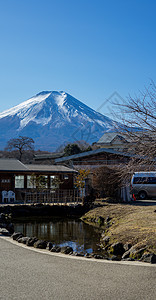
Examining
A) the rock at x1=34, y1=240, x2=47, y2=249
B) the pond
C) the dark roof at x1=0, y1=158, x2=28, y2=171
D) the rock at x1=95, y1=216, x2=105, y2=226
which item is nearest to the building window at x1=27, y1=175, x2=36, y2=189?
the dark roof at x1=0, y1=158, x2=28, y2=171

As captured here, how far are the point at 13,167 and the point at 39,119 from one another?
125059 millimetres

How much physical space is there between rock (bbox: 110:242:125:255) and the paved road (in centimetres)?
330

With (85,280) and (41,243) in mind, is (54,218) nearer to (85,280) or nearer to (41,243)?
(41,243)

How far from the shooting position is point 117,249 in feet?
33.4

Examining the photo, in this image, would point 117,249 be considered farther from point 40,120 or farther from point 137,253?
point 40,120

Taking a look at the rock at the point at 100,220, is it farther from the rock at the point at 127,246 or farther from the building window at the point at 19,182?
the building window at the point at 19,182

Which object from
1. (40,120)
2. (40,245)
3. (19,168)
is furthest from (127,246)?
(40,120)

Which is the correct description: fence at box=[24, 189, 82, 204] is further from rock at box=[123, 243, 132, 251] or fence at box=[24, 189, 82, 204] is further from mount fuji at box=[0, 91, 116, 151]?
mount fuji at box=[0, 91, 116, 151]

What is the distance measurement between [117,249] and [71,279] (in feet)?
16.3

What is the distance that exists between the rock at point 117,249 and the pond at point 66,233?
2.39 ft

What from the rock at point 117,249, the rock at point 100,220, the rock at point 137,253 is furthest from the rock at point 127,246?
the rock at point 100,220

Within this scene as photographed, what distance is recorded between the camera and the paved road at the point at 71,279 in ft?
15.6

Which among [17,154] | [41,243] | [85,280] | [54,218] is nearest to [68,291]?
[85,280]

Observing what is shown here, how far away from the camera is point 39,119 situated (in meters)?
149
